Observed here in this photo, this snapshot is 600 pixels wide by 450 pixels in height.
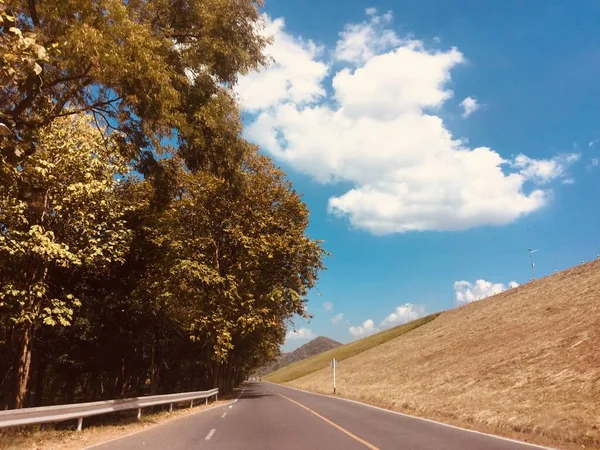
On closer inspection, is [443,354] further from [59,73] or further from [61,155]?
[59,73]

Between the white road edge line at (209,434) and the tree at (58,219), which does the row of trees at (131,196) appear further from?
the white road edge line at (209,434)

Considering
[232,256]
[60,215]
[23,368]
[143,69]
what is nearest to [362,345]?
[232,256]

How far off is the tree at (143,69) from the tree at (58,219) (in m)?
5.16

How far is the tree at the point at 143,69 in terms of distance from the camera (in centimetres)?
827

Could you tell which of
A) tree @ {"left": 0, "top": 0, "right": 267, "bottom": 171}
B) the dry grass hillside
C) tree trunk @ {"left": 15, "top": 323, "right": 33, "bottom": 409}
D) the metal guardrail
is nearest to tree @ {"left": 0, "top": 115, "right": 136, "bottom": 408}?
tree trunk @ {"left": 15, "top": 323, "right": 33, "bottom": 409}

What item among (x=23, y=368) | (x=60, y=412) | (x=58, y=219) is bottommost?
(x=60, y=412)

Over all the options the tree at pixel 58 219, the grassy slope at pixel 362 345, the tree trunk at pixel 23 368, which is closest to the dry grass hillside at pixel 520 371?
the tree at pixel 58 219

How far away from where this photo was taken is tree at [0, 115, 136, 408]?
49.7 feet

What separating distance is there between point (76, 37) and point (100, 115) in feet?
10.1

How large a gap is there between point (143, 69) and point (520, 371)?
25.3m

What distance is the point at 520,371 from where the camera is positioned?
2528cm

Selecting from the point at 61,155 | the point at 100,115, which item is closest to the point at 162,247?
the point at 61,155

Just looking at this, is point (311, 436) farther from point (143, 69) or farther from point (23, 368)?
point (23, 368)

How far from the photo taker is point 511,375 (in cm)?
2538
